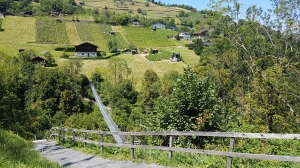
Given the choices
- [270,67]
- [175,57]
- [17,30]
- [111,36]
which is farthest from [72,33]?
[270,67]

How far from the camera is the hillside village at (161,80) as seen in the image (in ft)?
38.8

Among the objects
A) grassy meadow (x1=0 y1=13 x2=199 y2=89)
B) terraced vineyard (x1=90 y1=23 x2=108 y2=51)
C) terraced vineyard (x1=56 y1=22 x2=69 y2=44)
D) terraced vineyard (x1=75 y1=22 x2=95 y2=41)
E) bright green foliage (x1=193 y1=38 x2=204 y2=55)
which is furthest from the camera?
terraced vineyard (x1=75 y1=22 x2=95 y2=41)

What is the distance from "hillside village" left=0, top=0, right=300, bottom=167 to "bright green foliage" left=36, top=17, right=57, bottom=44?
0.34 m

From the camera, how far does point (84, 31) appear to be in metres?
116

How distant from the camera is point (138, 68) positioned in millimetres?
74750

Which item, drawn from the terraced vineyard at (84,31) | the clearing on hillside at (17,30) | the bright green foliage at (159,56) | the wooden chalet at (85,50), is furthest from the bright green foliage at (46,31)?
the bright green foliage at (159,56)

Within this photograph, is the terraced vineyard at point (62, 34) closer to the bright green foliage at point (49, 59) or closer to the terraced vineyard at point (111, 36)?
the terraced vineyard at point (111, 36)

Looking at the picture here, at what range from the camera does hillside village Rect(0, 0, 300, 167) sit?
11836mm

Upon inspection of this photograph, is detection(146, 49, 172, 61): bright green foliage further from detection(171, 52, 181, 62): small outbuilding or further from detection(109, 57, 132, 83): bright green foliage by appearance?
detection(109, 57, 132, 83): bright green foliage

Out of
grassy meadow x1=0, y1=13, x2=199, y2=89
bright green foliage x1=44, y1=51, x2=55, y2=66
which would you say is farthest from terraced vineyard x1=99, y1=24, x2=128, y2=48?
bright green foliage x1=44, y1=51, x2=55, y2=66

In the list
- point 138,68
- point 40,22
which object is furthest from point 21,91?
point 40,22

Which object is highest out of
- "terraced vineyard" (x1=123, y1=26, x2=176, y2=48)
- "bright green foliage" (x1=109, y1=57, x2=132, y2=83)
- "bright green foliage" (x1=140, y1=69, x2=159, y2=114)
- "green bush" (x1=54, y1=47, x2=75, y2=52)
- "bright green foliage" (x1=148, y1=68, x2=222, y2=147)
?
"terraced vineyard" (x1=123, y1=26, x2=176, y2=48)

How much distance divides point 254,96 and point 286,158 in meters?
18.0

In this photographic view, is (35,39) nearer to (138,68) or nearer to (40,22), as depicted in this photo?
(40,22)
